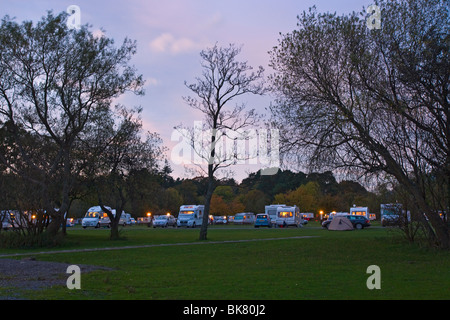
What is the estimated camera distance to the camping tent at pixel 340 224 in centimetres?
5106

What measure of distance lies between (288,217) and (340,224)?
1081 centimetres

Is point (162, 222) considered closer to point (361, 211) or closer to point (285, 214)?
point (285, 214)

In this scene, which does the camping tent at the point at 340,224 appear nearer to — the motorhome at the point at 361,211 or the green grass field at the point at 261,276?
the motorhome at the point at 361,211

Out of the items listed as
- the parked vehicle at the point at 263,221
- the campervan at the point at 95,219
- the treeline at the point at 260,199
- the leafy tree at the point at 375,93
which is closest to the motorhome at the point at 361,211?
the treeline at the point at 260,199

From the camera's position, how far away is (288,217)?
6134cm

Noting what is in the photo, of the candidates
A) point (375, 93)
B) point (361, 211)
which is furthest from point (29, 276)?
point (361, 211)

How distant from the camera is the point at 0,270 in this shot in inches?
585

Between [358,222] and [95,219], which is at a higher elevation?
[358,222]

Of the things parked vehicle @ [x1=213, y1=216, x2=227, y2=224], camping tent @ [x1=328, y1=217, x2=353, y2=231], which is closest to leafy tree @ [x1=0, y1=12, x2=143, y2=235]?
camping tent @ [x1=328, y1=217, x2=353, y2=231]

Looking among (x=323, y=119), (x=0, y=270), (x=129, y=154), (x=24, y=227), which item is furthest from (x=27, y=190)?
(x=323, y=119)

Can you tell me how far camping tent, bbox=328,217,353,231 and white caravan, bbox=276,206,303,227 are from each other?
9.50 metres

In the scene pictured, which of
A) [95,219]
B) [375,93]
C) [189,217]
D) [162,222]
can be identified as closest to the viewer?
[375,93]

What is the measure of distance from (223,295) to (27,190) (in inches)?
803
